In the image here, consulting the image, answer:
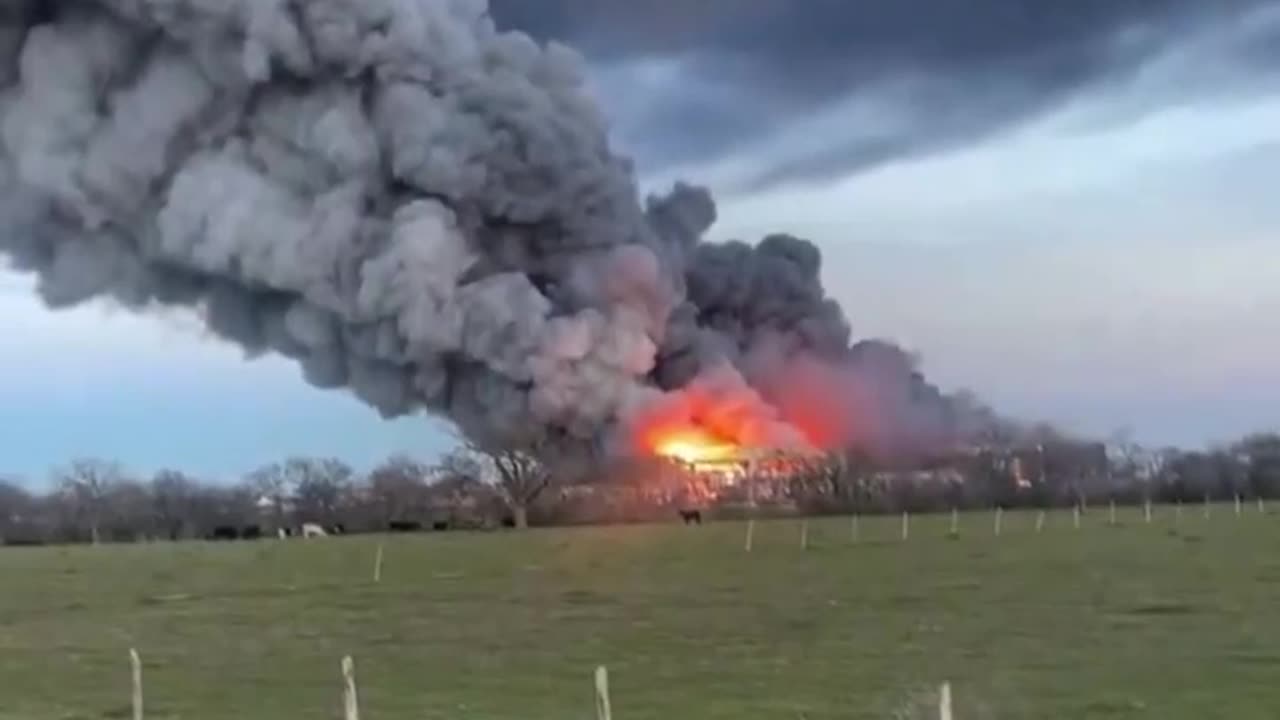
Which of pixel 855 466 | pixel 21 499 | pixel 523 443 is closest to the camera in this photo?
pixel 523 443

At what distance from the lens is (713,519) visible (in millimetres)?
101375

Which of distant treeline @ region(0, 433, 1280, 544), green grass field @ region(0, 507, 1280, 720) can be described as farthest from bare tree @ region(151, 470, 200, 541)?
green grass field @ region(0, 507, 1280, 720)

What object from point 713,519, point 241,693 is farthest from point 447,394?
point 241,693

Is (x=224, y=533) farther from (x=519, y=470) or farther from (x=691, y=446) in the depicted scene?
(x=691, y=446)

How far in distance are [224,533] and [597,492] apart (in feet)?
126

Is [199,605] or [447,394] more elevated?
[447,394]

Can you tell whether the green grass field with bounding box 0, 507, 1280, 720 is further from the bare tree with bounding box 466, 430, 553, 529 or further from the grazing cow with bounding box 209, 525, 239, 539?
the grazing cow with bounding box 209, 525, 239, 539

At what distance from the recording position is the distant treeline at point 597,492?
312 feet

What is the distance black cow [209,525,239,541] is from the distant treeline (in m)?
0.35

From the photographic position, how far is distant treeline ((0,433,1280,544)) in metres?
95.2

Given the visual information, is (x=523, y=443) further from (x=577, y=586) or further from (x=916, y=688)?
(x=916, y=688)

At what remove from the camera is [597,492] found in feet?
311

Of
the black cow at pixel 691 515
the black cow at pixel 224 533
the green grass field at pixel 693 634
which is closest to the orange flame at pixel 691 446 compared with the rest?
the black cow at pixel 691 515

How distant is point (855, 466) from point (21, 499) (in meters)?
87.8
